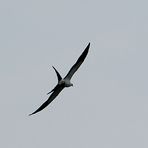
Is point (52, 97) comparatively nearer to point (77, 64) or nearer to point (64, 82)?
point (64, 82)

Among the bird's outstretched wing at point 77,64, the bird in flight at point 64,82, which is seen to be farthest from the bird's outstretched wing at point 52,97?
the bird's outstretched wing at point 77,64

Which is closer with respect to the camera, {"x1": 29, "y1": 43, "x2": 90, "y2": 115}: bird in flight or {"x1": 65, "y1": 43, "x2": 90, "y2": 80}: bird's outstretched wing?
{"x1": 29, "y1": 43, "x2": 90, "y2": 115}: bird in flight

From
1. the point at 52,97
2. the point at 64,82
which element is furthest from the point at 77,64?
the point at 52,97

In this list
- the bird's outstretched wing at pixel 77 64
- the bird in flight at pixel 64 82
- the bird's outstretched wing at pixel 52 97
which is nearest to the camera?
the bird in flight at pixel 64 82

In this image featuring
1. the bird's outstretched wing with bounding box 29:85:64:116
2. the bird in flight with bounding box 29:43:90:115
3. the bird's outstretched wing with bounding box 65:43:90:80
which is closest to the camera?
the bird in flight with bounding box 29:43:90:115

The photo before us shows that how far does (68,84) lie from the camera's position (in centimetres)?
4344

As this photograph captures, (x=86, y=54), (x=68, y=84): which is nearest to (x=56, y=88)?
(x=68, y=84)

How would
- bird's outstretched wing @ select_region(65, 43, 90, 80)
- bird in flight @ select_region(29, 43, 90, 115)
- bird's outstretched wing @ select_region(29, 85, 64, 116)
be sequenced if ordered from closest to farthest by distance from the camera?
1. bird in flight @ select_region(29, 43, 90, 115)
2. bird's outstretched wing @ select_region(29, 85, 64, 116)
3. bird's outstretched wing @ select_region(65, 43, 90, 80)

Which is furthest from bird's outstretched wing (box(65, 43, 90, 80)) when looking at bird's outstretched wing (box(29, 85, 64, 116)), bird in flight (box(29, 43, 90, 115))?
bird's outstretched wing (box(29, 85, 64, 116))

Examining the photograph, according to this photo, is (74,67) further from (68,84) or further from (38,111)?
(38,111)

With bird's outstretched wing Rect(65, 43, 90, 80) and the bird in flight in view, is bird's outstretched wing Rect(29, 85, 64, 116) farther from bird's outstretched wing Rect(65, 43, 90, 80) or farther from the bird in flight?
bird's outstretched wing Rect(65, 43, 90, 80)

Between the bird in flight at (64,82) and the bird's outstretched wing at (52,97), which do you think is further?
the bird's outstretched wing at (52,97)

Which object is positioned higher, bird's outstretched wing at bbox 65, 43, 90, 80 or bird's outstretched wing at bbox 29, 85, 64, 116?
bird's outstretched wing at bbox 65, 43, 90, 80

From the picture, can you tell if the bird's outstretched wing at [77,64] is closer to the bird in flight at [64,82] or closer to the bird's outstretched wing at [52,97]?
the bird in flight at [64,82]
